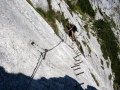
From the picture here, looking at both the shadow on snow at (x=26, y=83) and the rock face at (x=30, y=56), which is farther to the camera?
the rock face at (x=30, y=56)

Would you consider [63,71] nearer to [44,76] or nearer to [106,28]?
[44,76]

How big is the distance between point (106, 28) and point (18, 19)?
47.8m

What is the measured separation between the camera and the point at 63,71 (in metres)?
20.2

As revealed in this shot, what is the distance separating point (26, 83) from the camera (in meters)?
15.1

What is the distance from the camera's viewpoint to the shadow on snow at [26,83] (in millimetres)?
14000

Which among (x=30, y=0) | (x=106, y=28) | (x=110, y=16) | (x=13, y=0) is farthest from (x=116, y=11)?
(x=13, y=0)

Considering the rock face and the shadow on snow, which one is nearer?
the shadow on snow

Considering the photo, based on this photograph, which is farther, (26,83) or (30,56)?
(30,56)

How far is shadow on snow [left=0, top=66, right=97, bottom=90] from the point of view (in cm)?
1400

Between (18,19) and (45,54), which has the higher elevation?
(18,19)

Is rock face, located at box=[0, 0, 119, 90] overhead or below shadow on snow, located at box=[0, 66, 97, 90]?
overhead

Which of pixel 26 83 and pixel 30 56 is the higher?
pixel 30 56

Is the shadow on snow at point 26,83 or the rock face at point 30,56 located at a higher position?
the rock face at point 30,56

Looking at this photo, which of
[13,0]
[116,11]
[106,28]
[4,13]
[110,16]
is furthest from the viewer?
[116,11]
